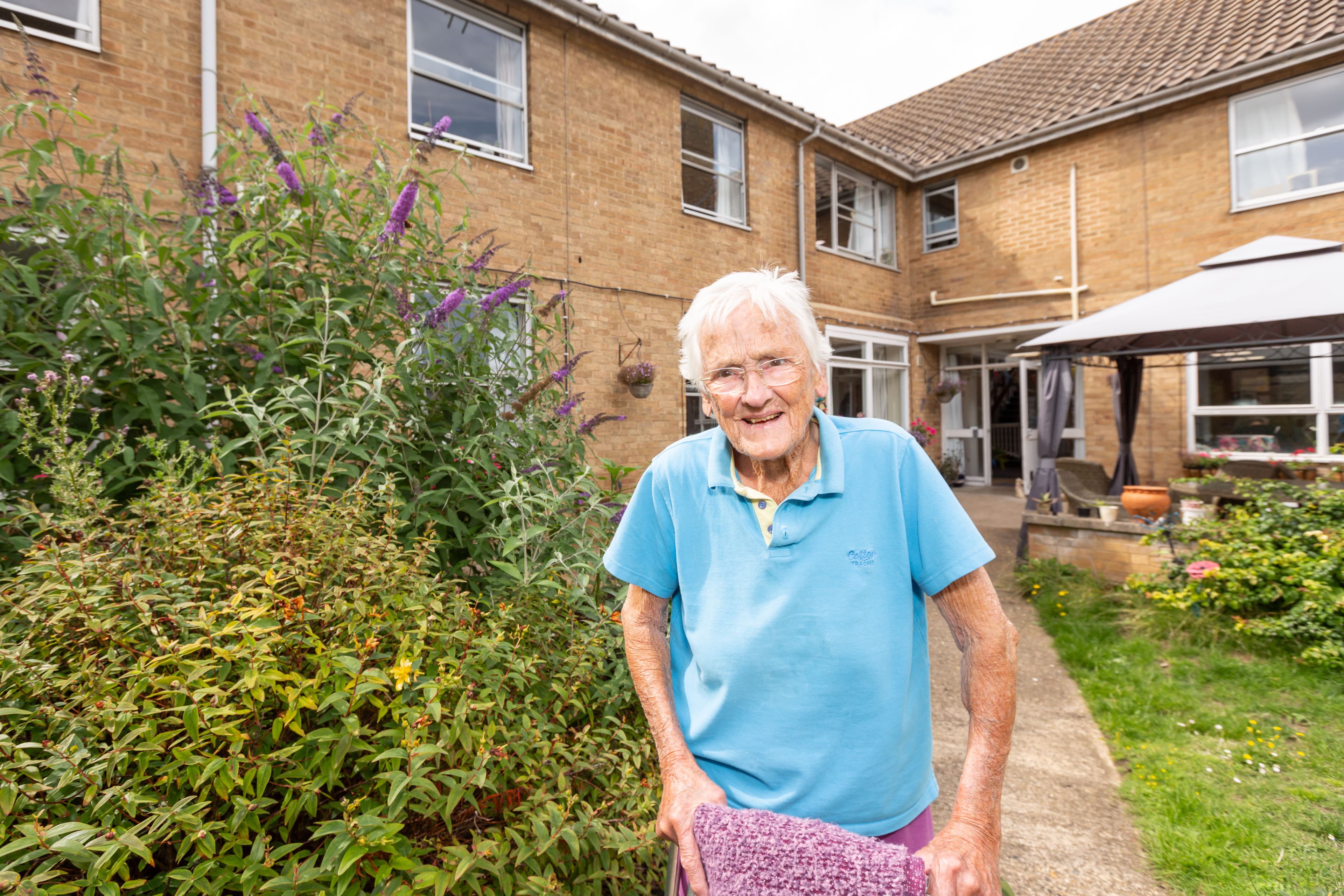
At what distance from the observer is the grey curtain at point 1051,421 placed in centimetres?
712

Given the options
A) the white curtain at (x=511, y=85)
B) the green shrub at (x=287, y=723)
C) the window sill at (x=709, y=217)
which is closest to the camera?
the green shrub at (x=287, y=723)

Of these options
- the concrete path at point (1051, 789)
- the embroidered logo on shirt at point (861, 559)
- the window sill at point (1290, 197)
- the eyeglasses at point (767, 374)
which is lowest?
→ the concrete path at point (1051, 789)

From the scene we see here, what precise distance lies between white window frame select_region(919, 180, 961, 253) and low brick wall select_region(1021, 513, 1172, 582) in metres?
6.75

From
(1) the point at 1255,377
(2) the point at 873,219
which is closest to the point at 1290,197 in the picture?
(1) the point at 1255,377

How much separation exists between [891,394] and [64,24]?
11139 mm

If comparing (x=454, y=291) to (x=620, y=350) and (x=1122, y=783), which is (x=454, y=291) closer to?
(x=1122, y=783)

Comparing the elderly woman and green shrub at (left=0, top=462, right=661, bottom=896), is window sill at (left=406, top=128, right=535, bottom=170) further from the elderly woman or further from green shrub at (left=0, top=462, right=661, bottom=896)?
the elderly woman

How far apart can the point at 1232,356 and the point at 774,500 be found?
10680 mm

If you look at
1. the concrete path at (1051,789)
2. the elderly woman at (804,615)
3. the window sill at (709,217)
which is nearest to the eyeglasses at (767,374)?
the elderly woman at (804,615)

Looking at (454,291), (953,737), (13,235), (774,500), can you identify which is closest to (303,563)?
(774,500)

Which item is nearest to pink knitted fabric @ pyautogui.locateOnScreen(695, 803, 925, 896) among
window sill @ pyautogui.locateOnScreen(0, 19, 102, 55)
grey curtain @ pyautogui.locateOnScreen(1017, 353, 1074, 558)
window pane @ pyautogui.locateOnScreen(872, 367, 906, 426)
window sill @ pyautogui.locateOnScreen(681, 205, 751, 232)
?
window sill @ pyautogui.locateOnScreen(0, 19, 102, 55)

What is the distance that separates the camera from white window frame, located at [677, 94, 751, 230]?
856cm

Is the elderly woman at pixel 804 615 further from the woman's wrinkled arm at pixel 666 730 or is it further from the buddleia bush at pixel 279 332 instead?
the buddleia bush at pixel 279 332

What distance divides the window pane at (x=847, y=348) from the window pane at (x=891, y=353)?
1.68 feet
